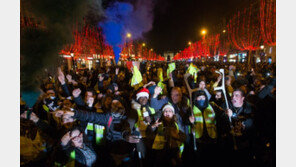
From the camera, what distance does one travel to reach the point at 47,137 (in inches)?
111

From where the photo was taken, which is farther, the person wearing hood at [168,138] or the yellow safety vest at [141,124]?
the yellow safety vest at [141,124]

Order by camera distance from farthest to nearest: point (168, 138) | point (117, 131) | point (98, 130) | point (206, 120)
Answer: point (206, 120) < point (98, 130) < point (168, 138) < point (117, 131)

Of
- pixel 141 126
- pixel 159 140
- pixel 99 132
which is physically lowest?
pixel 159 140

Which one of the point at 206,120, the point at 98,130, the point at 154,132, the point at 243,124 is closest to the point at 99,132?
the point at 98,130

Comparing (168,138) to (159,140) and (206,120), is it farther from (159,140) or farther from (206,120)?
(206,120)

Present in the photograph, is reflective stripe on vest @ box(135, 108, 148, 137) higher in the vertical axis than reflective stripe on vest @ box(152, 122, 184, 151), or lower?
higher

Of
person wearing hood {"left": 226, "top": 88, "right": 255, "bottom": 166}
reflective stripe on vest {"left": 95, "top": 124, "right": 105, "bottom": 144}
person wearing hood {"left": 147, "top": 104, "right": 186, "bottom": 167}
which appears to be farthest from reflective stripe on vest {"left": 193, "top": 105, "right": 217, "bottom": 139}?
reflective stripe on vest {"left": 95, "top": 124, "right": 105, "bottom": 144}

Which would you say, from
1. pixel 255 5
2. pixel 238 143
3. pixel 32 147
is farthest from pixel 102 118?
pixel 255 5

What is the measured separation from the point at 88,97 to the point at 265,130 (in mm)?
4333

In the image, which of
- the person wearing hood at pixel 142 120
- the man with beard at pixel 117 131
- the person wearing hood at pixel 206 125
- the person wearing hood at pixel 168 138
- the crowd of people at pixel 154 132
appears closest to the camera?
the crowd of people at pixel 154 132

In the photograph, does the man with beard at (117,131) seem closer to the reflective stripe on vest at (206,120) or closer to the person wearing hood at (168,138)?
the person wearing hood at (168,138)

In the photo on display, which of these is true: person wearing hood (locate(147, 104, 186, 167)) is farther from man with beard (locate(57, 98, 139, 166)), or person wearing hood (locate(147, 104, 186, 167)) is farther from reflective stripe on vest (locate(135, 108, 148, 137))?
man with beard (locate(57, 98, 139, 166))

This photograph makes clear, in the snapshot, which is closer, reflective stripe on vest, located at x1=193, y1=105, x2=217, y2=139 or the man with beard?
the man with beard

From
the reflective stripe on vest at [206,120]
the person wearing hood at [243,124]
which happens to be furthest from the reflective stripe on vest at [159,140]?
the person wearing hood at [243,124]
